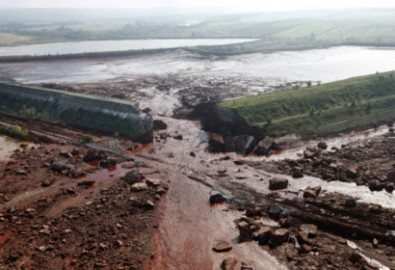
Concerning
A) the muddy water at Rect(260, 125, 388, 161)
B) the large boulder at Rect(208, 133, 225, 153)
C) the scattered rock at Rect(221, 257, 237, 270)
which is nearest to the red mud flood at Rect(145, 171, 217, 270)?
the scattered rock at Rect(221, 257, 237, 270)

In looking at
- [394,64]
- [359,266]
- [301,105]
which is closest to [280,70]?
[394,64]

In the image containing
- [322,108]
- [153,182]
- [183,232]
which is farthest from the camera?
[322,108]

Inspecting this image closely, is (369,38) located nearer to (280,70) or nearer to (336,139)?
(280,70)

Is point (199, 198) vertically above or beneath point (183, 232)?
above

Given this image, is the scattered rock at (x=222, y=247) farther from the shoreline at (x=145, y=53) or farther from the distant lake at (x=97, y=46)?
the distant lake at (x=97, y=46)

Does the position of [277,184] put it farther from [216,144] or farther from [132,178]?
[132,178]

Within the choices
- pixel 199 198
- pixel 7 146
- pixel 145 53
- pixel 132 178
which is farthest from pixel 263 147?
pixel 145 53

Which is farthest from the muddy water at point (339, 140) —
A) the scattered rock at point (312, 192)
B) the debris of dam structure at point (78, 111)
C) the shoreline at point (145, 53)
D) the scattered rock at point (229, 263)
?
the shoreline at point (145, 53)
